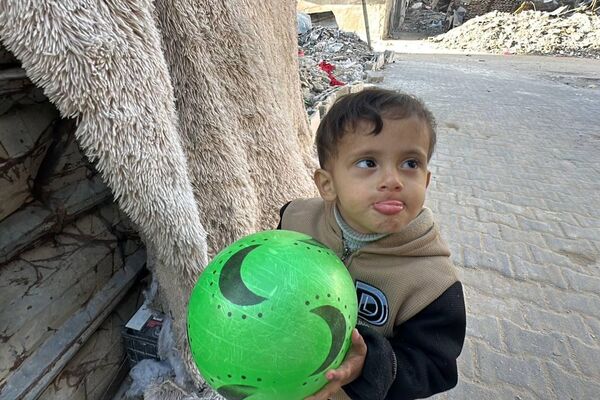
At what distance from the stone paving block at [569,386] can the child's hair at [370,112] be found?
162 centimetres

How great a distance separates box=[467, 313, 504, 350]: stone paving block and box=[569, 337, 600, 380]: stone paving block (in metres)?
0.37

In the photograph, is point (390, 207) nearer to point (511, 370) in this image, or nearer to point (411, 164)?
point (411, 164)

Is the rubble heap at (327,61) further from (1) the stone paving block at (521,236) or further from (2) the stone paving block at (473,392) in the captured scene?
(2) the stone paving block at (473,392)

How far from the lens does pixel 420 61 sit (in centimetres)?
1175

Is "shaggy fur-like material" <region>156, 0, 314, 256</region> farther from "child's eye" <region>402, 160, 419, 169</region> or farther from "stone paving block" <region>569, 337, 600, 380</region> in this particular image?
"stone paving block" <region>569, 337, 600, 380</region>

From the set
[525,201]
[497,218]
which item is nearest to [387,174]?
[497,218]

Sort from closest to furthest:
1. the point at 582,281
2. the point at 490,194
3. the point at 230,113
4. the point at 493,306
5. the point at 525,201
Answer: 1. the point at 230,113
2. the point at 493,306
3. the point at 582,281
4. the point at 525,201
5. the point at 490,194

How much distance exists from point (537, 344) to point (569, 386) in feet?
0.83

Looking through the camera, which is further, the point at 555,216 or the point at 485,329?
the point at 555,216

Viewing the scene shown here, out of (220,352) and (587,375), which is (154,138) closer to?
(220,352)

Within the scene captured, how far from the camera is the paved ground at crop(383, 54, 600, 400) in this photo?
1.90 metres

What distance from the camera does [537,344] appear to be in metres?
2.04

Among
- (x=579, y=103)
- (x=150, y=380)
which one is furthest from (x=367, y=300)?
(x=579, y=103)

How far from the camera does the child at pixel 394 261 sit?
0.84 m
